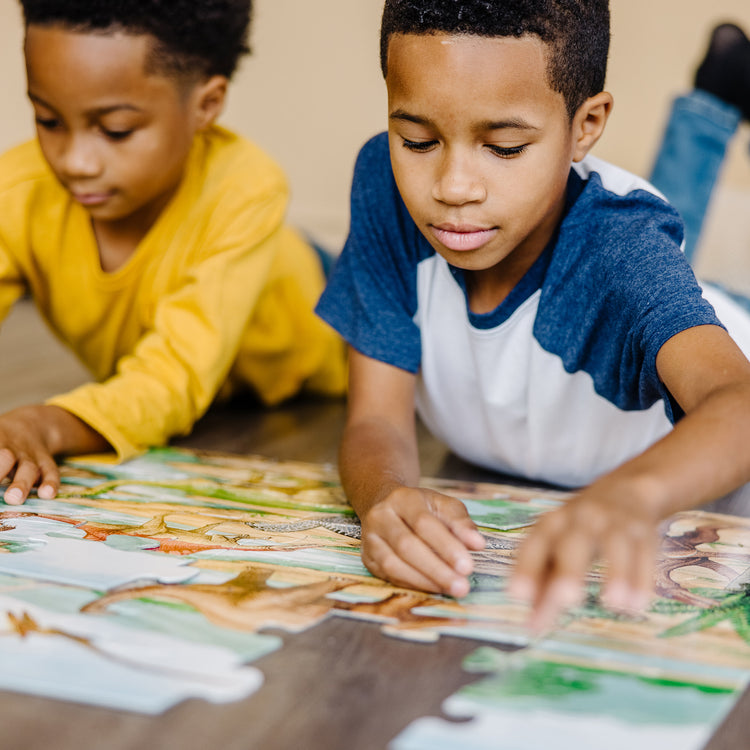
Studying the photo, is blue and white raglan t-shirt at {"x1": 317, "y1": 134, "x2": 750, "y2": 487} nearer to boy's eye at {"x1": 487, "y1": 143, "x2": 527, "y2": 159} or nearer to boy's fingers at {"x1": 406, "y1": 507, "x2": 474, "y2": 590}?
boy's eye at {"x1": 487, "y1": 143, "x2": 527, "y2": 159}

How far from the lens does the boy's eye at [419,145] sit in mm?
679

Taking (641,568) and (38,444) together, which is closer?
(641,568)

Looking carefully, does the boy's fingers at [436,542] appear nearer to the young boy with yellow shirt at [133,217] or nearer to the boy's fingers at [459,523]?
the boy's fingers at [459,523]

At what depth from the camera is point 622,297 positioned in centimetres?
73

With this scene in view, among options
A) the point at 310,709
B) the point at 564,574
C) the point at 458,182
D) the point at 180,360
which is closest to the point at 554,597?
the point at 564,574

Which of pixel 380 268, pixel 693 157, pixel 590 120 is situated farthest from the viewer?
pixel 693 157

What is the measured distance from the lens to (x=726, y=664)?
493mm

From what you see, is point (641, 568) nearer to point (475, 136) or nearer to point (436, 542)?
point (436, 542)

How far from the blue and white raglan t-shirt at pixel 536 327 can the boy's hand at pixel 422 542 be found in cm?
22

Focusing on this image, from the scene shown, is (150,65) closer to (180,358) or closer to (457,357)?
(180,358)

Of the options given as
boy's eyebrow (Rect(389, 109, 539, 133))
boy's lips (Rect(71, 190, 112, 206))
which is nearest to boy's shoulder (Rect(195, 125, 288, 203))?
boy's lips (Rect(71, 190, 112, 206))

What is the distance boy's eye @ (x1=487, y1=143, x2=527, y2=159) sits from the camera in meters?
0.66

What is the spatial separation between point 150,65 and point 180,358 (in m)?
0.31

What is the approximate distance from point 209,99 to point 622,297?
61 centimetres
